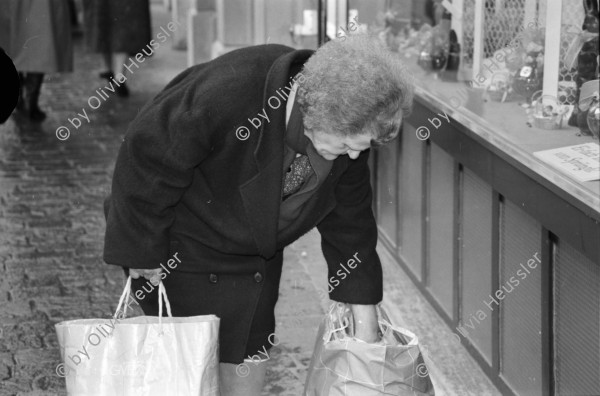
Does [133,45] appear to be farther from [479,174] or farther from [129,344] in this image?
[129,344]

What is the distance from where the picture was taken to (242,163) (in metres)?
3.49

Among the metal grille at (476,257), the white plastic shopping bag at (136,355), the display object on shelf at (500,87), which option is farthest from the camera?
the display object on shelf at (500,87)

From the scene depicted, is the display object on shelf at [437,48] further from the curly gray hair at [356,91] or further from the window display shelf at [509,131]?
the curly gray hair at [356,91]

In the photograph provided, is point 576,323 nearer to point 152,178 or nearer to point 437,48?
point 152,178

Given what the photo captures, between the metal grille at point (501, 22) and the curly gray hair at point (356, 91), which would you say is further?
the metal grille at point (501, 22)

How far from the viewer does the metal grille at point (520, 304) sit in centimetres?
441

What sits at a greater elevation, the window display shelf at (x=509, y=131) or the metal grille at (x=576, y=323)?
the window display shelf at (x=509, y=131)

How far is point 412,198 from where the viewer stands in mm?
6262

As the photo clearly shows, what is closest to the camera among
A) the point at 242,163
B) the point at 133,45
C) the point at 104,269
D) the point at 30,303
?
the point at 242,163

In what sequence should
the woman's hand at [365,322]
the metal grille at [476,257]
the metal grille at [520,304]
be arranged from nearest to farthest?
the woman's hand at [365,322]
the metal grille at [520,304]
the metal grille at [476,257]

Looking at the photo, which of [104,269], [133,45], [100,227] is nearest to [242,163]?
[104,269]

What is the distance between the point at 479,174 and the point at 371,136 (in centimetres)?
169

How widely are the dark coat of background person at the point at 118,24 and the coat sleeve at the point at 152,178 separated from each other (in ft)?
28.7

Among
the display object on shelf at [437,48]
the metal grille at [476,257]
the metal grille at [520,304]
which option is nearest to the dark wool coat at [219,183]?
the metal grille at [520,304]
